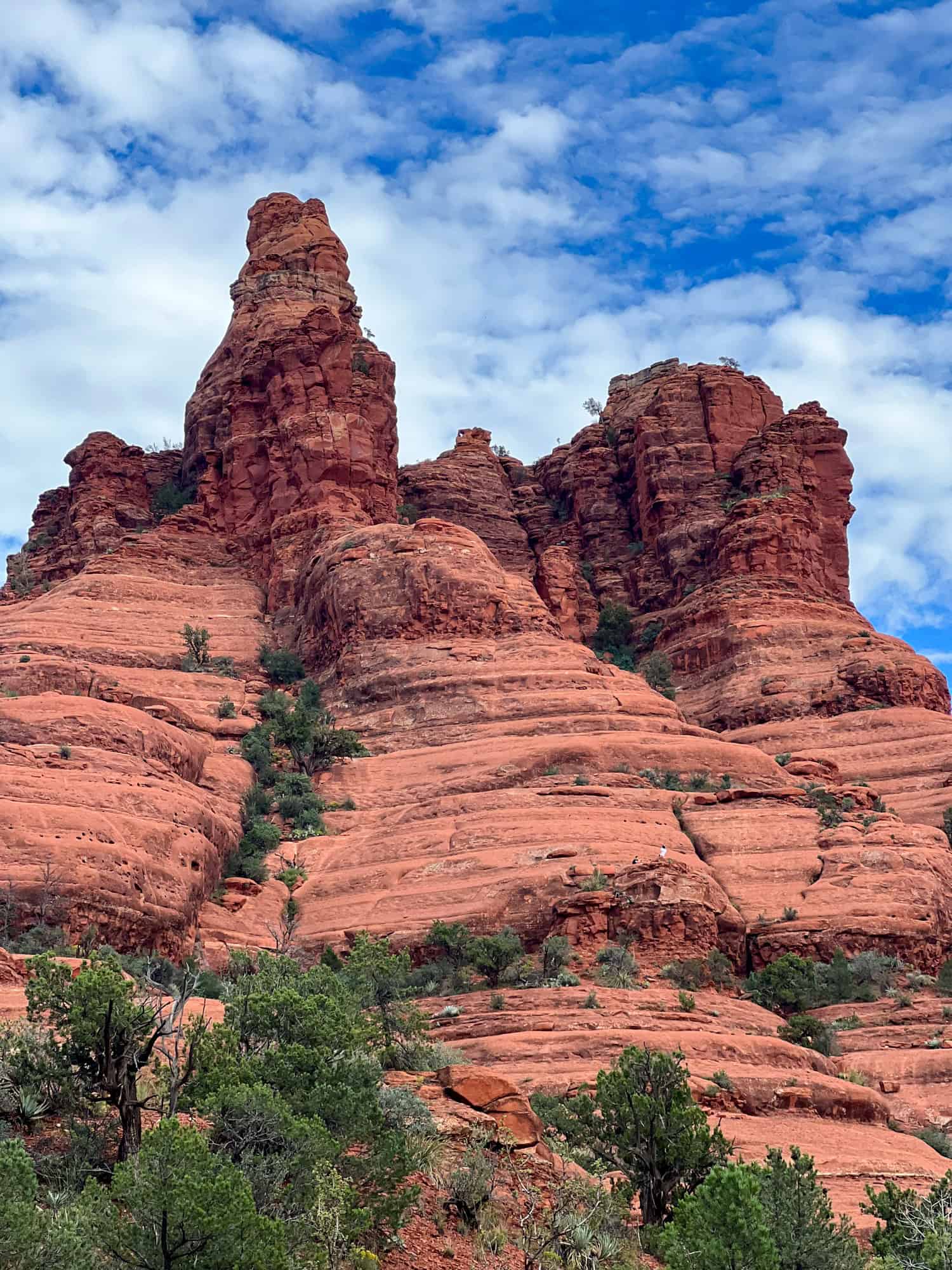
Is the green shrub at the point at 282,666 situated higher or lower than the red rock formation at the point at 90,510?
lower

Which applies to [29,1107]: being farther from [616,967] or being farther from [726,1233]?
[616,967]

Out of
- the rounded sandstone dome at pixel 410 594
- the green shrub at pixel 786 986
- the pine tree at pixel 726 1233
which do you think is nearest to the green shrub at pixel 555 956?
the green shrub at pixel 786 986

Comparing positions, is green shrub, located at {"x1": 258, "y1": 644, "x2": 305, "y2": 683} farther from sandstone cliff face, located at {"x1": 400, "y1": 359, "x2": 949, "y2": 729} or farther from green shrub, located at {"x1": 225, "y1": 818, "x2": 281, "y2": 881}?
sandstone cliff face, located at {"x1": 400, "y1": 359, "x2": 949, "y2": 729}

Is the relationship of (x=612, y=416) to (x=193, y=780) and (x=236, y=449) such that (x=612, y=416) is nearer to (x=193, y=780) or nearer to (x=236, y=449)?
(x=236, y=449)

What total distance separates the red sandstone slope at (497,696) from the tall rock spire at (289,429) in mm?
223

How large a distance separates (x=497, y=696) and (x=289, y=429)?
83.2ft

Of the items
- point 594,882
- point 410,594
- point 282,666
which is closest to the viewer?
point 594,882

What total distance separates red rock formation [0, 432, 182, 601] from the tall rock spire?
3031mm

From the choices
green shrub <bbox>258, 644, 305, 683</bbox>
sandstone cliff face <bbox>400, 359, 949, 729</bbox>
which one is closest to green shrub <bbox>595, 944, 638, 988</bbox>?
green shrub <bbox>258, 644, 305, 683</bbox>

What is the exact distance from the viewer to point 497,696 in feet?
178

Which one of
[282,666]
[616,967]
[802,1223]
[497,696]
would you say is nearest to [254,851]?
[497,696]

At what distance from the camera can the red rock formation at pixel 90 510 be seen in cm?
7631

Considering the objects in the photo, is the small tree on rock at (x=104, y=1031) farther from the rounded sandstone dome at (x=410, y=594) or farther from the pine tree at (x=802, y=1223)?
the rounded sandstone dome at (x=410, y=594)

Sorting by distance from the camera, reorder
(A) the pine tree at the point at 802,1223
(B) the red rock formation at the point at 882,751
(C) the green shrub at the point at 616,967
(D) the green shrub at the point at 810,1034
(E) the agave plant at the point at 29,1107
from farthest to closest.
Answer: (B) the red rock formation at the point at 882,751, (C) the green shrub at the point at 616,967, (D) the green shrub at the point at 810,1034, (E) the agave plant at the point at 29,1107, (A) the pine tree at the point at 802,1223
